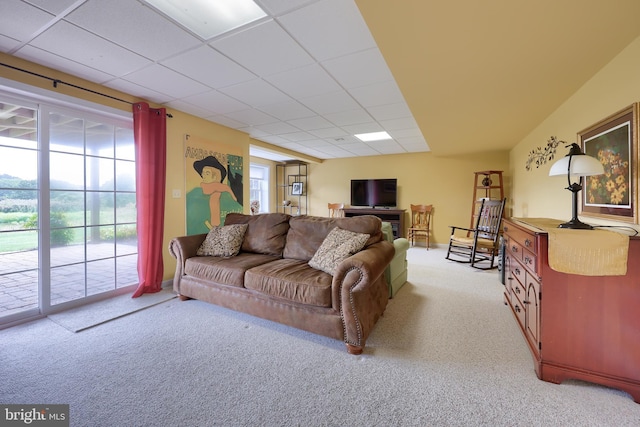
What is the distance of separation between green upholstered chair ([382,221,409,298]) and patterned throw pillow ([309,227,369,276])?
600 millimetres

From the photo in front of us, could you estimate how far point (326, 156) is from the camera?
22.5 ft

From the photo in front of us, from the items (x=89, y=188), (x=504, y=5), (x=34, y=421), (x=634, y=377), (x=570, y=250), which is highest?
(x=504, y=5)

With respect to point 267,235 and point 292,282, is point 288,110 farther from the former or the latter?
point 292,282

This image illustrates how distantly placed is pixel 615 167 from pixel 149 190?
13.6 ft

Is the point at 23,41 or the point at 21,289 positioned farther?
the point at 21,289

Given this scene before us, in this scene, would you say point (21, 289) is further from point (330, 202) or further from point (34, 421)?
point (330, 202)

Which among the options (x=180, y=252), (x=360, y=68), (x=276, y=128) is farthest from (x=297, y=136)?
(x=180, y=252)

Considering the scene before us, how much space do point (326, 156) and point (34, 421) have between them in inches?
248

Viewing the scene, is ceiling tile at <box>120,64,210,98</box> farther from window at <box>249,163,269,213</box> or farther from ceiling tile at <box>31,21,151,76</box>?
window at <box>249,163,269,213</box>

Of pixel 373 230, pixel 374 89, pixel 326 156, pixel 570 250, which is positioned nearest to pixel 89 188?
pixel 373 230

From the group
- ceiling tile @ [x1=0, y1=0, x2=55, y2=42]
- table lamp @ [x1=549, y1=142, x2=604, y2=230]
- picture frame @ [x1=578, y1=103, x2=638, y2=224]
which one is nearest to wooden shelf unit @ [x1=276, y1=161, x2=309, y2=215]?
ceiling tile @ [x1=0, y1=0, x2=55, y2=42]

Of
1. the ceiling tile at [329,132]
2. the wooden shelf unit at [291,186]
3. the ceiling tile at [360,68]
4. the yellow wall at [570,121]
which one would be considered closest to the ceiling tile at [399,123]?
the ceiling tile at [329,132]

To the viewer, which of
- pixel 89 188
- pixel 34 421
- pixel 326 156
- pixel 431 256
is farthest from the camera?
pixel 326 156

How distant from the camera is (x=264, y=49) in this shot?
206 cm
